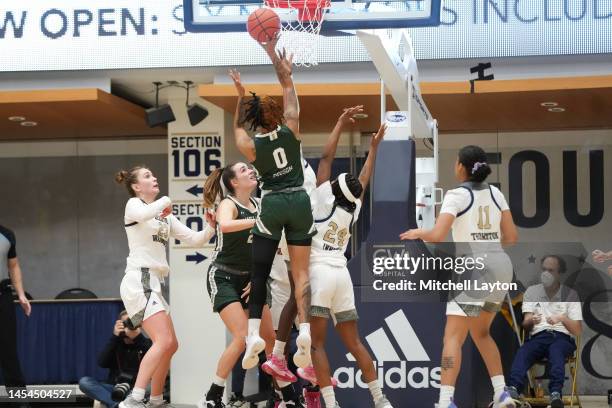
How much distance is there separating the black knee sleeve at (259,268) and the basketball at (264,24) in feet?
4.86

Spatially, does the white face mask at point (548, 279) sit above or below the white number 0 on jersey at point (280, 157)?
below

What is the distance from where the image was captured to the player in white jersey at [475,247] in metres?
8.62

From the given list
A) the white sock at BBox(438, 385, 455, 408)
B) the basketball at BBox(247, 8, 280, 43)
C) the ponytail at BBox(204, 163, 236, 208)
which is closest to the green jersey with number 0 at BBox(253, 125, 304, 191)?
the basketball at BBox(247, 8, 280, 43)

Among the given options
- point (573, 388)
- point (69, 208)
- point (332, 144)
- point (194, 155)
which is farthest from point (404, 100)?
point (69, 208)

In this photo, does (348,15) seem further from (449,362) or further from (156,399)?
(156,399)

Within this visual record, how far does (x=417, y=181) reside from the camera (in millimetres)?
11273

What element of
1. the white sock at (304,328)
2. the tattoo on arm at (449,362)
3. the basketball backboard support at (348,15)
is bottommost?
the tattoo on arm at (449,362)

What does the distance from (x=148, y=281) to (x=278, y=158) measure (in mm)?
1834

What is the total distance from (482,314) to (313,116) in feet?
17.7

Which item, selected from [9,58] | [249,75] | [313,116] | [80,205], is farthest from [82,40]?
A: [80,205]

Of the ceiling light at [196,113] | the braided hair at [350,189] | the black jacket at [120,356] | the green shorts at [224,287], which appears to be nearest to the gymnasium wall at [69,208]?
the ceiling light at [196,113]

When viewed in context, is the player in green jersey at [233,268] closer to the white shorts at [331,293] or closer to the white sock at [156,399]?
the white sock at [156,399]

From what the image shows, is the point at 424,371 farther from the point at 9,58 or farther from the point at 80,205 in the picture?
the point at 80,205

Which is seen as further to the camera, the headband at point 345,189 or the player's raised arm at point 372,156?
the player's raised arm at point 372,156
